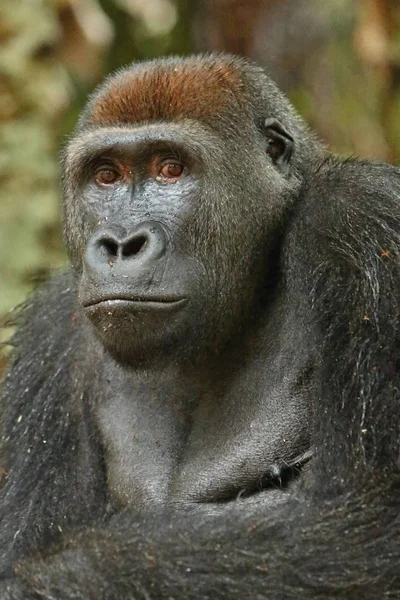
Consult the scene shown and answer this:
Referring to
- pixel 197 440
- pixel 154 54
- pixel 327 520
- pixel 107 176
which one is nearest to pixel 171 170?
pixel 107 176

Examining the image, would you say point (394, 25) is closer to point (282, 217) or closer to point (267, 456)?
point (282, 217)

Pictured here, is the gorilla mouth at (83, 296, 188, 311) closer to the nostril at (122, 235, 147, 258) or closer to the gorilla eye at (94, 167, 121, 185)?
the nostril at (122, 235, 147, 258)

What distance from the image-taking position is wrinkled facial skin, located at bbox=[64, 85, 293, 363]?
11.9 feet

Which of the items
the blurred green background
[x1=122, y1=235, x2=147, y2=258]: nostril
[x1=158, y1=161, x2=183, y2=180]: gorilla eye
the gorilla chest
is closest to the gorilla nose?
[x1=122, y1=235, x2=147, y2=258]: nostril

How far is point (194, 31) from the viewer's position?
26.2ft

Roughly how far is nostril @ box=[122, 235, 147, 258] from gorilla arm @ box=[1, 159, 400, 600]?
1.86 ft

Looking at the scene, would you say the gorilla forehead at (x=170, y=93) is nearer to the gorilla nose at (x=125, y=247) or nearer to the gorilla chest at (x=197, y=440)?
the gorilla nose at (x=125, y=247)

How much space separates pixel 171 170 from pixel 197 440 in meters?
0.95

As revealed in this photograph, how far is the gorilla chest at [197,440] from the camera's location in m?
3.78

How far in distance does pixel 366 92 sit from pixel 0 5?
8.25 feet

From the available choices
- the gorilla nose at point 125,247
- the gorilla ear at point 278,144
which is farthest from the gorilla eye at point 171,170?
the gorilla ear at point 278,144

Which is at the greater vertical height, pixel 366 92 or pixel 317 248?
pixel 366 92

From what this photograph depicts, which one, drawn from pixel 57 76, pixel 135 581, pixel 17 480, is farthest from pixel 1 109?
pixel 135 581

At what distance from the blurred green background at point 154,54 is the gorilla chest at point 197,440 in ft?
8.70
